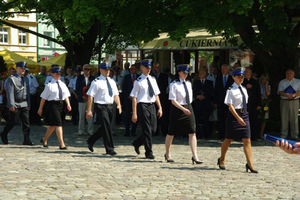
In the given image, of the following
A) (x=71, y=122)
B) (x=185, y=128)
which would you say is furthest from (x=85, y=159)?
(x=71, y=122)

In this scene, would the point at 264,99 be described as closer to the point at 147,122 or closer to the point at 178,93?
the point at 147,122

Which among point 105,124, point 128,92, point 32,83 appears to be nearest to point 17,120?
point 105,124

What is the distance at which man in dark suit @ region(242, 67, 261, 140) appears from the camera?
15.2 metres

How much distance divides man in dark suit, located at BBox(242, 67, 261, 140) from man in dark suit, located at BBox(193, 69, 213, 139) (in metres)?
1.02

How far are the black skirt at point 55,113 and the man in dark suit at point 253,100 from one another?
5149mm

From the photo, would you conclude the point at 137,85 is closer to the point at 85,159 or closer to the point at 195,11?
the point at 85,159

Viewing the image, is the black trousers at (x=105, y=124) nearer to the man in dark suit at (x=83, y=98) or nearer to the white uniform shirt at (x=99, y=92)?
the white uniform shirt at (x=99, y=92)

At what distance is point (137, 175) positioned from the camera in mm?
9336

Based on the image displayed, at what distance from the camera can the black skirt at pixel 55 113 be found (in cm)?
1280

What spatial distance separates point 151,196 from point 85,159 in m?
3.80

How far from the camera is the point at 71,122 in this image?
20547 millimetres

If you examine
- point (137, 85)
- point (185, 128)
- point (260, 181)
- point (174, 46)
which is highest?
point (174, 46)

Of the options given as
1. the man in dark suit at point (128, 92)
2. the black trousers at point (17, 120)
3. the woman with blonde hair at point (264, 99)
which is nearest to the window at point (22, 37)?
the man in dark suit at point (128, 92)

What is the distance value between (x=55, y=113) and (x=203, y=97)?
4.39 meters
